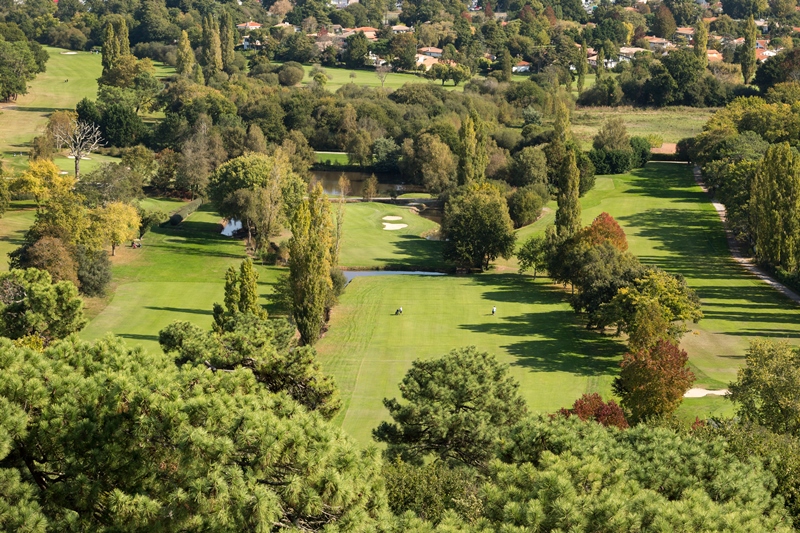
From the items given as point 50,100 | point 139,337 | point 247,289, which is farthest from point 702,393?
point 50,100

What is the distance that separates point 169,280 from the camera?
218ft

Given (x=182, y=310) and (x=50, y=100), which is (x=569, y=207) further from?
(x=50, y=100)

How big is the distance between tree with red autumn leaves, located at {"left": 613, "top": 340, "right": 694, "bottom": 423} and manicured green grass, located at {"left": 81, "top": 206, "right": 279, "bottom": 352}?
2316 centimetres

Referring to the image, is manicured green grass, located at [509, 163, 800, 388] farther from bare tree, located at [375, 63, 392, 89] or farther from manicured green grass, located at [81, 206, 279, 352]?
bare tree, located at [375, 63, 392, 89]

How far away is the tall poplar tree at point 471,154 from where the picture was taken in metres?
86.2

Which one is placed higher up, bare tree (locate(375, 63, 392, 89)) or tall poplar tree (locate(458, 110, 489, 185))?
bare tree (locate(375, 63, 392, 89))

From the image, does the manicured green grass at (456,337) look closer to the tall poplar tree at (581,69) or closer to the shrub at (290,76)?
the tall poplar tree at (581,69)

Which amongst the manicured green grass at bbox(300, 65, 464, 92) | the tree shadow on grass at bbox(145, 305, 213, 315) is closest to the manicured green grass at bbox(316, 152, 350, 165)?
the manicured green grass at bbox(300, 65, 464, 92)

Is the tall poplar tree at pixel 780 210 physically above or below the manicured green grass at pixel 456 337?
above

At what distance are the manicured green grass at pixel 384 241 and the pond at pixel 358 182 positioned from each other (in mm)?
9074

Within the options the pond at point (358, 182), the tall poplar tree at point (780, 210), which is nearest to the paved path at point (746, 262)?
the tall poplar tree at point (780, 210)

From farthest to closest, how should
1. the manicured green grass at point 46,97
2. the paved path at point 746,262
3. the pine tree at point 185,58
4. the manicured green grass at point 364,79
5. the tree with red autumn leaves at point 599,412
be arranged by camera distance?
1. the manicured green grass at point 364,79
2. the pine tree at point 185,58
3. the manicured green grass at point 46,97
4. the paved path at point 746,262
5. the tree with red autumn leaves at point 599,412

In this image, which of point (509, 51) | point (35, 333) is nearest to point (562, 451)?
point (35, 333)

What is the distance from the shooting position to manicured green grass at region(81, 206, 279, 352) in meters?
55.7
